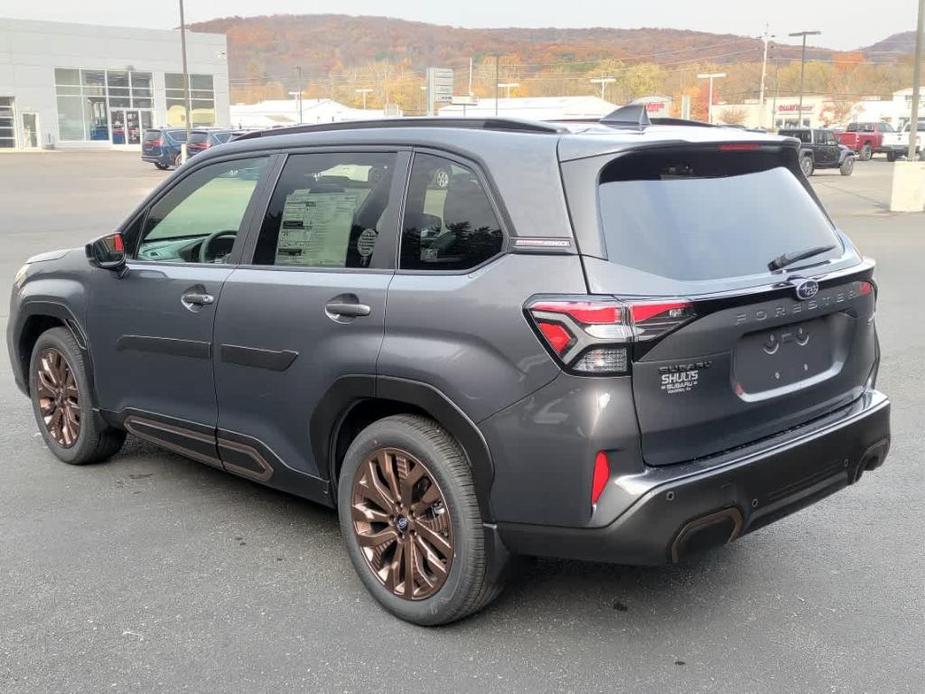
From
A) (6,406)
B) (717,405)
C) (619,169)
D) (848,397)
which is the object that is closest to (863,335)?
(848,397)

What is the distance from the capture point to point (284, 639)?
10.9ft

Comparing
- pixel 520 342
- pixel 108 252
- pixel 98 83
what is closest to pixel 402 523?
pixel 520 342

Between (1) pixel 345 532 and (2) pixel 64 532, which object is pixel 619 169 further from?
(2) pixel 64 532

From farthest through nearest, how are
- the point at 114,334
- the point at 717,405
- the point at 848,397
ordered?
the point at 114,334 → the point at 848,397 → the point at 717,405

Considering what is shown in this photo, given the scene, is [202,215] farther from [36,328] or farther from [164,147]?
[164,147]

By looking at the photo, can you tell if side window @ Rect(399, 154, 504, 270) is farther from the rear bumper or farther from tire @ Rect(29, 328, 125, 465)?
tire @ Rect(29, 328, 125, 465)

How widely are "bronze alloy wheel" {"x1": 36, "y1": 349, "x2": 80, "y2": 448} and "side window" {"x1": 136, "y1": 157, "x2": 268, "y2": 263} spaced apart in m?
0.93

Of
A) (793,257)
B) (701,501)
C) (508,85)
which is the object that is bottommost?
(701,501)

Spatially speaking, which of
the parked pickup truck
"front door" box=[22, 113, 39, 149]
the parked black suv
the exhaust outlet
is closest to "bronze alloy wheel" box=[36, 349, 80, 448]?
the exhaust outlet

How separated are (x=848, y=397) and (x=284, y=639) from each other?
2.26 meters

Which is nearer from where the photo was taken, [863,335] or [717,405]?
[717,405]

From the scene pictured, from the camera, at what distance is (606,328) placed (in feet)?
9.28

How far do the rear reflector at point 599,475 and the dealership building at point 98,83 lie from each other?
6782cm

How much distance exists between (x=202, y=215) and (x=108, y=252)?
47cm
